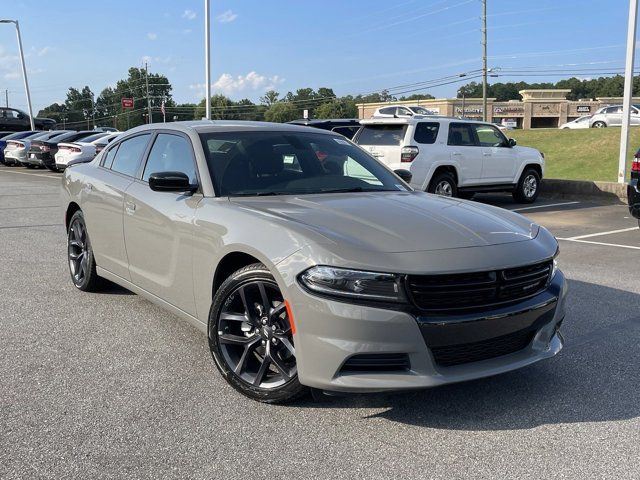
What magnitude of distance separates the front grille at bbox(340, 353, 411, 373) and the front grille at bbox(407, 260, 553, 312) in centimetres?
27

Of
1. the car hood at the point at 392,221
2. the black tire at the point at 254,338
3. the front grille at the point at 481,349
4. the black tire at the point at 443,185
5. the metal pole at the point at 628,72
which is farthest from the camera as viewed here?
the metal pole at the point at 628,72

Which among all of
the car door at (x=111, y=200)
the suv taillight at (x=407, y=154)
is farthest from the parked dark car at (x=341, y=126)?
the car door at (x=111, y=200)

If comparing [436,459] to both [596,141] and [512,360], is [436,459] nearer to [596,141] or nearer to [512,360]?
[512,360]

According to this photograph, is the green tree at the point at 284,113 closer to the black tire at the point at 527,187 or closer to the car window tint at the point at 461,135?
the black tire at the point at 527,187

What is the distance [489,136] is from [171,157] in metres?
10.2

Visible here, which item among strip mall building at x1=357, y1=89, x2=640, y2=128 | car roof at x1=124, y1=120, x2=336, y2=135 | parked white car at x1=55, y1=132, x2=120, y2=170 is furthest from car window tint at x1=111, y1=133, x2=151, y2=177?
strip mall building at x1=357, y1=89, x2=640, y2=128

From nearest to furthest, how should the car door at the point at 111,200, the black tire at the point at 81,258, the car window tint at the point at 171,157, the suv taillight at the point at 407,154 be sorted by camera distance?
the car window tint at the point at 171,157
the car door at the point at 111,200
the black tire at the point at 81,258
the suv taillight at the point at 407,154

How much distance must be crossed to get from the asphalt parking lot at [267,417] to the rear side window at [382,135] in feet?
24.4

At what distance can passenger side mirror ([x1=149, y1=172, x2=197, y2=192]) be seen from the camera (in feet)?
13.1

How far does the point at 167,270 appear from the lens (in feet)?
13.9

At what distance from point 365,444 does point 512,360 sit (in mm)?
915

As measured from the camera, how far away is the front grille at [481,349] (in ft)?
10.0

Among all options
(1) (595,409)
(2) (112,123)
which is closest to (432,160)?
(1) (595,409)

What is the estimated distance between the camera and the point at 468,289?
307cm
